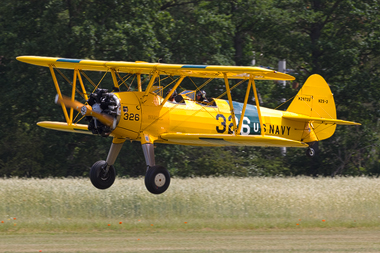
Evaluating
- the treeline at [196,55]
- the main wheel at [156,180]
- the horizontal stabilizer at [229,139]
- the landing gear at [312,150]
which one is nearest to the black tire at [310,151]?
the landing gear at [312,150]

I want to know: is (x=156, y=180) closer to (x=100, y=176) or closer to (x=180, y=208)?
(x=100, y=176)

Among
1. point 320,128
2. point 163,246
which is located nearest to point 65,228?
point 163,246

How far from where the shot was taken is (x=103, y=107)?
13102 millimetres

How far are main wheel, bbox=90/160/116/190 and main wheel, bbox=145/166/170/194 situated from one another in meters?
1.52

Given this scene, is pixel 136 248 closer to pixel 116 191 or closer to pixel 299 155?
pixel 116 191

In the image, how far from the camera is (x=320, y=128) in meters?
17.5

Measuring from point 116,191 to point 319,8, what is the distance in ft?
53.5

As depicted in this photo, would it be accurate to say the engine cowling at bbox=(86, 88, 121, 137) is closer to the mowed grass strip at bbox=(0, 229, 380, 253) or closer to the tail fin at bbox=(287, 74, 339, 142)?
the mowed grass strip at bbox=(0, 229, 380, 253)

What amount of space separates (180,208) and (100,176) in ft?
9.84

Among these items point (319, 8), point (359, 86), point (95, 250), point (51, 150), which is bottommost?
point (95, 250)

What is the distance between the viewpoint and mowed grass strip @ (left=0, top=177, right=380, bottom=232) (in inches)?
617

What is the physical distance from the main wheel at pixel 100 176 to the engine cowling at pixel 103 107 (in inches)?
57.3

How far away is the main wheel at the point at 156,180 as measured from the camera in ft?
43.9

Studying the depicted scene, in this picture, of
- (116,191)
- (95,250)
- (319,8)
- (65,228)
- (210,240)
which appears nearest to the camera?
(95,250)
